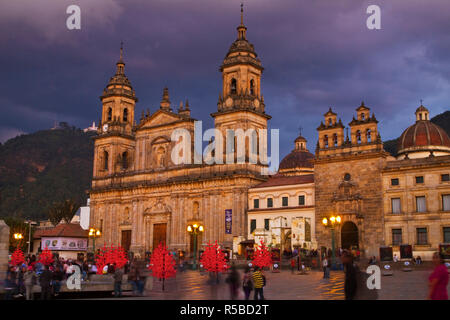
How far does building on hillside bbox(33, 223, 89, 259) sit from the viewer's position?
2702 inches

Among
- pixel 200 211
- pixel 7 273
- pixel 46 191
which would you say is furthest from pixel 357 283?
pixel 46 191

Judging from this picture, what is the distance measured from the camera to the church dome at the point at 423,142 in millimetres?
56781

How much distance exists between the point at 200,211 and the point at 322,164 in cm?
1693

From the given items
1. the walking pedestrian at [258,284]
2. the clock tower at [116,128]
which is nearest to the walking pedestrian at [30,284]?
the walking pedestrian at [258,284]

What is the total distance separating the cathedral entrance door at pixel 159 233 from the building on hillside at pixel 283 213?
12826 millimetres

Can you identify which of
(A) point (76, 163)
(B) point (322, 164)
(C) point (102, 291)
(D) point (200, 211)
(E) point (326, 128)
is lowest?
(C) point (102, 291)

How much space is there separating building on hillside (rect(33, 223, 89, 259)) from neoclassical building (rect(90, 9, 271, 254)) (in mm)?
Answer: 2755

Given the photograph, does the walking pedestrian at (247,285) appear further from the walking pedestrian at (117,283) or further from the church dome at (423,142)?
the church dome at (423,142)

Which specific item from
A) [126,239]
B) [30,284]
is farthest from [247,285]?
[126,239]

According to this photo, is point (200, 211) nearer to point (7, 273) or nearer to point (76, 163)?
point (7, 273)

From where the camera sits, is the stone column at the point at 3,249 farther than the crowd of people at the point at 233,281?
Yes

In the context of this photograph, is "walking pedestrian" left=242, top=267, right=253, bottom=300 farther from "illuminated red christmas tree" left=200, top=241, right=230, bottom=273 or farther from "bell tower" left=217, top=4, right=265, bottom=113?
"bell tower" left=217, top=4, right=265, bottom=113

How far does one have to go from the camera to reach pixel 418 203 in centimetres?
4712
